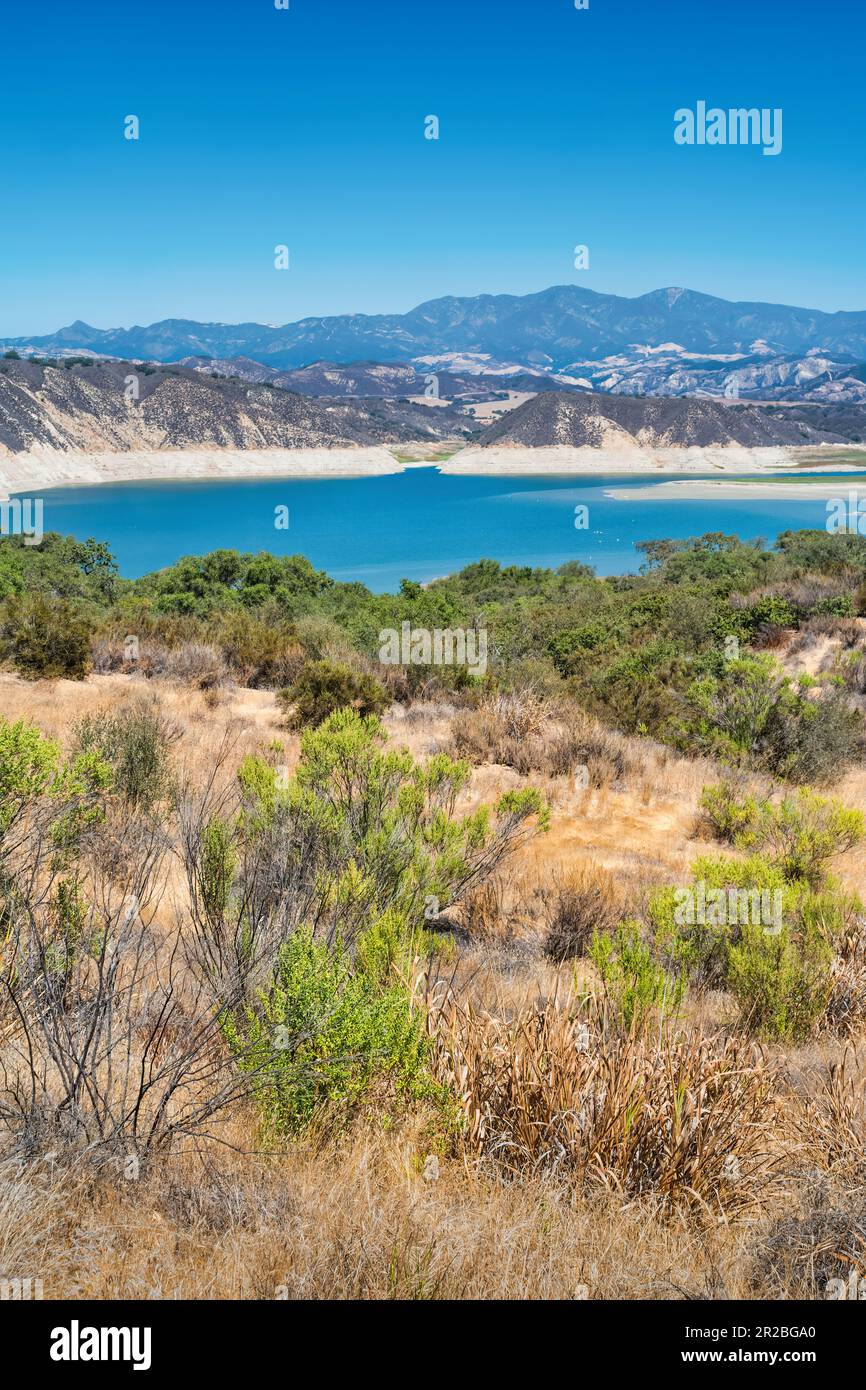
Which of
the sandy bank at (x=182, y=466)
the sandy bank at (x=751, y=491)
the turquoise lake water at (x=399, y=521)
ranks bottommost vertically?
→ the turquoise lake water at (x=399, y=521)

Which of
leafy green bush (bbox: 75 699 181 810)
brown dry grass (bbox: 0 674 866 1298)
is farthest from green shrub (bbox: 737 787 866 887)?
leafy green bush (bbox: 75 699 181 810)

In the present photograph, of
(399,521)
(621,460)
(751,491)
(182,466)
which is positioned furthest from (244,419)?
(751,491)

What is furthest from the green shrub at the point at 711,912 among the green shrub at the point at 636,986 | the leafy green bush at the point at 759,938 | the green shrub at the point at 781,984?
the green shrub at the point at 636,986

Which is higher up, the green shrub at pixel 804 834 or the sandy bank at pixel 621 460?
the sandy bank at pixel 621 460

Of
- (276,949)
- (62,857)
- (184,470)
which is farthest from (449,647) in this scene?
(184,470)

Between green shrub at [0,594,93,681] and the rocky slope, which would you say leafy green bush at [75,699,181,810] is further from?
the rocky slope

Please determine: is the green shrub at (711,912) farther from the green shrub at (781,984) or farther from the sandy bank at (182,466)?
the sandy bank at (182,466)
